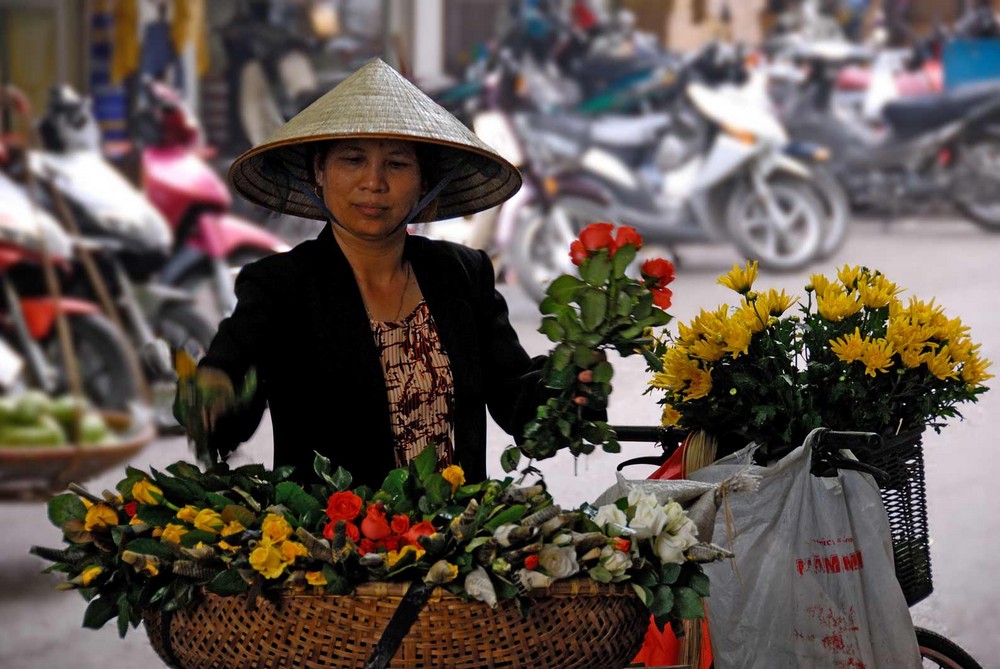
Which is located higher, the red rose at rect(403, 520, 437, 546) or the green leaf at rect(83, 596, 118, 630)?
the red rose at rect(403, 520, 437, 546)

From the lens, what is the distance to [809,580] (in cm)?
182

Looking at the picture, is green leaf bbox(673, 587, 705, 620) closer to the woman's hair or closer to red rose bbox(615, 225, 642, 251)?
red rose bbox(615, 225, 642, 251)

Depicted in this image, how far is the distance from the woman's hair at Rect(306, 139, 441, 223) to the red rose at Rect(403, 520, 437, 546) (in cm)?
57

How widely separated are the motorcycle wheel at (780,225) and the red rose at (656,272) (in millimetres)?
2825

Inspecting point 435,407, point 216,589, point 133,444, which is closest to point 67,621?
point 133,444

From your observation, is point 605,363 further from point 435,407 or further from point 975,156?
point 975,156

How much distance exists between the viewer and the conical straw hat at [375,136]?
1.63 meters

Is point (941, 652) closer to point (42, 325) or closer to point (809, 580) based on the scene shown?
point (809, 580)

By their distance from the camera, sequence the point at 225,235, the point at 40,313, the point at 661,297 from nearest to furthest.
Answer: the point at 661,297 → the point at 40,313 → the point at 225,235

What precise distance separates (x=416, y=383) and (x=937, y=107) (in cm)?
306

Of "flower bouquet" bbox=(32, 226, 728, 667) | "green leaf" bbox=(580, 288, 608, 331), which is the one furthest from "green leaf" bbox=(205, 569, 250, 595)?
"green leaf" bbox=(580, 288, 608, 331)

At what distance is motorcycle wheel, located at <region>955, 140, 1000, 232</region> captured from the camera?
13.8 feet

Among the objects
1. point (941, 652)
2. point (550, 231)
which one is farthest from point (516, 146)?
point (941, 652)

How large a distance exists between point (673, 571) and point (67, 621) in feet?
9.02
